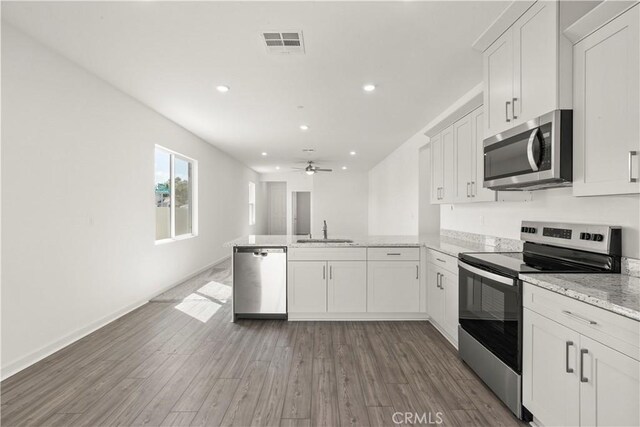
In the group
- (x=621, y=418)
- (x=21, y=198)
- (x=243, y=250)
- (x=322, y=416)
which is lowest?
(x=322, y=416)

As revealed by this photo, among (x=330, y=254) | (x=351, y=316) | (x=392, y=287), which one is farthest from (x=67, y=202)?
(x=392, y=287)

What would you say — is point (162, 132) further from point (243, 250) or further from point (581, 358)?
point (581, 358)

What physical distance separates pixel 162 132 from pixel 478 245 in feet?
15.4

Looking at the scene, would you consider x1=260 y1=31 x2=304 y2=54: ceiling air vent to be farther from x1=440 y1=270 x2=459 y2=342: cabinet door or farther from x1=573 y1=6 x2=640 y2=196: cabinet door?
x1=440 y1=270 x2=459 y2=342: cabinet door

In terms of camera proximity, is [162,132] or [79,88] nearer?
[79,88]

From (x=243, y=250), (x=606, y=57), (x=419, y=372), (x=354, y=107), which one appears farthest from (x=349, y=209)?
(x=606, y=57)

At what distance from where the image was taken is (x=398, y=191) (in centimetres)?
713

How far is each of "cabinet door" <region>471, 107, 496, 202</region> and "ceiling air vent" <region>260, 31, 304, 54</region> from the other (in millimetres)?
1772

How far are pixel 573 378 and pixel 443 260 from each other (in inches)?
65.0

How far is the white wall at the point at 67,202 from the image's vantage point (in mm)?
2484

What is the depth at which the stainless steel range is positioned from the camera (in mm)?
1883

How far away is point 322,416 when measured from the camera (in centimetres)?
196

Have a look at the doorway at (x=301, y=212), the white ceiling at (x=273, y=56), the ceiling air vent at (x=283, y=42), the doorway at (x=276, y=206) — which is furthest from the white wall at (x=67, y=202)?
the doorway at (x=276, y=206)

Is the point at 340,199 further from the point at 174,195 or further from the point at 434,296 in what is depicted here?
the point at 434,296
